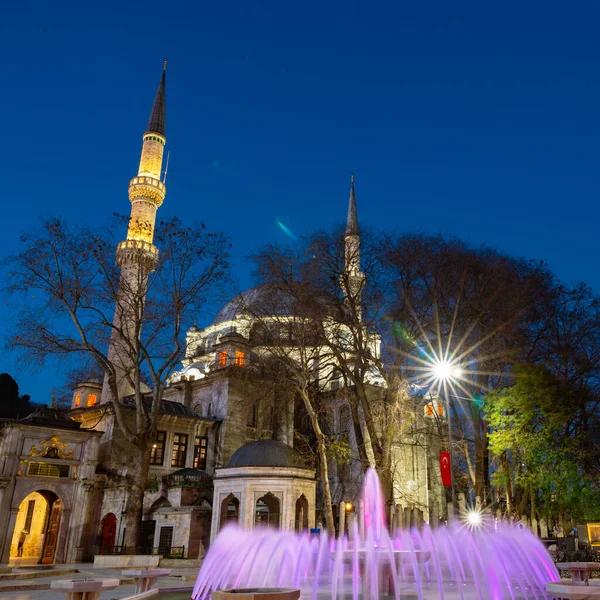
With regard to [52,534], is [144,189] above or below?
above

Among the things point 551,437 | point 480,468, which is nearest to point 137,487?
point 480,468

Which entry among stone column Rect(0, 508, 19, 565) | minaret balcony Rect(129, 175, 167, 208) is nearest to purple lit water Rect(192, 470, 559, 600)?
stone column Rect(0, 508, 19, 565)

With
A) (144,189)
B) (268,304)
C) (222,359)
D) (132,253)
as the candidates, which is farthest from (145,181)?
(268,304)

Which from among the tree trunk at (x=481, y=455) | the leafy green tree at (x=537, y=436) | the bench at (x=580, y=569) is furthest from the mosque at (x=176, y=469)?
the bench at (x=580, y=569)

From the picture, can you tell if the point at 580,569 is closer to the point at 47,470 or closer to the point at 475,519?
the point at 475,519

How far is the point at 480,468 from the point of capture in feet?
73.2

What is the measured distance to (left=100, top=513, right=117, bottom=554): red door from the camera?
87.1 ft

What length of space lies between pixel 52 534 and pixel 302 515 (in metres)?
11.0

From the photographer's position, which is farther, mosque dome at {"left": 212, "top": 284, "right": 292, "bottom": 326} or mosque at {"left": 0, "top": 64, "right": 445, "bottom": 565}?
mosque dome at {"left": 212, "top": 284, "right": 292, "bottom": 326}

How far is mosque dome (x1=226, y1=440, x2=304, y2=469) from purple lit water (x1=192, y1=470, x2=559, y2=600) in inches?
240

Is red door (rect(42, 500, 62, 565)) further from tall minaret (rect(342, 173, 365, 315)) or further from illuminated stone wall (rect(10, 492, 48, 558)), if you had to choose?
tall minaret (rect(342, 173, 365, 315))

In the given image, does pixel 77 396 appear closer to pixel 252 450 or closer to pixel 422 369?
pixel 252 450

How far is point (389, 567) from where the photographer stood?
10.7 metres

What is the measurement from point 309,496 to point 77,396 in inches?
764
